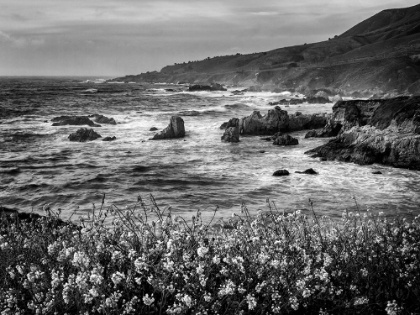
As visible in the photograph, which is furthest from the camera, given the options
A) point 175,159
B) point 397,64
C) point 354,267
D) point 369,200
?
point 397,64

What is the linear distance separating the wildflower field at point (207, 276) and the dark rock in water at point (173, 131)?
36.0m

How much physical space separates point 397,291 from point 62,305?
508 centimetres

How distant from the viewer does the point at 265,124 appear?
46406mm

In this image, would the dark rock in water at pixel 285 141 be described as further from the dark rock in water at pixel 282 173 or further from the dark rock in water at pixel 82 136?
the dark rock in water at pixel 82 136

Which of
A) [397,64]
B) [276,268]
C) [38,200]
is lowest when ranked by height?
[38,200]

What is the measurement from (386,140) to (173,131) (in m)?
22.4

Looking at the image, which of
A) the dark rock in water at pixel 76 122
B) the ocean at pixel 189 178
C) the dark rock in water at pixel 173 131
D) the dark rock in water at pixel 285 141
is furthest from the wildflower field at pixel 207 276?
the dark rock in water at pixel 76 122

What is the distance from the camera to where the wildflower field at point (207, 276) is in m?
5.64

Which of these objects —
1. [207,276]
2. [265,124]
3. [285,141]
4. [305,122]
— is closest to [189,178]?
[285,141]

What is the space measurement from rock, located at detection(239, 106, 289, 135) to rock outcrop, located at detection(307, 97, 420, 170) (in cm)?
1152

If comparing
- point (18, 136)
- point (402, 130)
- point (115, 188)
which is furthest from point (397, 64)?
point (115, 188)

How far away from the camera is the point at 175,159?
3412 cm

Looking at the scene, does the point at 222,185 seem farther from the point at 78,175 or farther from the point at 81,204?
the point at 78,175

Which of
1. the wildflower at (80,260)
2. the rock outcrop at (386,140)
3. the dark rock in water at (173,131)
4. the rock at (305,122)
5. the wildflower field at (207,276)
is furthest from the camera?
the rock at (305,122)
